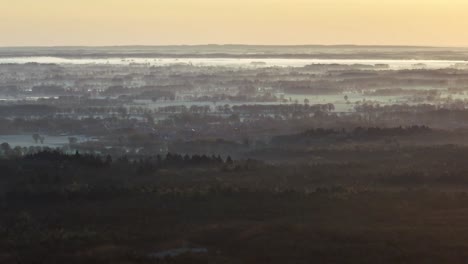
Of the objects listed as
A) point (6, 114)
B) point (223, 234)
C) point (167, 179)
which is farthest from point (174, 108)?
point (223, 234)

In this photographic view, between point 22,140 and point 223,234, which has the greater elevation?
point 223,234

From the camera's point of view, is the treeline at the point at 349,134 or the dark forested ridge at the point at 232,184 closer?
the dark forested ridge at the point at 232,184

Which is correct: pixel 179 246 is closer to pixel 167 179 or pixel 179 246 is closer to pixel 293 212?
pixel 293 212

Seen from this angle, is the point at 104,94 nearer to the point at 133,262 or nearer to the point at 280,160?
the point at 280,160

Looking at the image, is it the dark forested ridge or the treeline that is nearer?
the dark forested ridge

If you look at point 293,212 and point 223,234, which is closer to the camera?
point 223,234

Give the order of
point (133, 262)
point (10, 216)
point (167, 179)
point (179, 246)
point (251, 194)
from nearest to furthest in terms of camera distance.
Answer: point (133, 262)
point (179, 246)
point (10, 216)
point (251, 194)
point (167, 179)

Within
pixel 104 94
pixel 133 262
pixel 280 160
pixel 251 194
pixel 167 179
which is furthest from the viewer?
pixel 104 94

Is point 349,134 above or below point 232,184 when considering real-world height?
below

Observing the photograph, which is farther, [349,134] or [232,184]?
[349,134]
